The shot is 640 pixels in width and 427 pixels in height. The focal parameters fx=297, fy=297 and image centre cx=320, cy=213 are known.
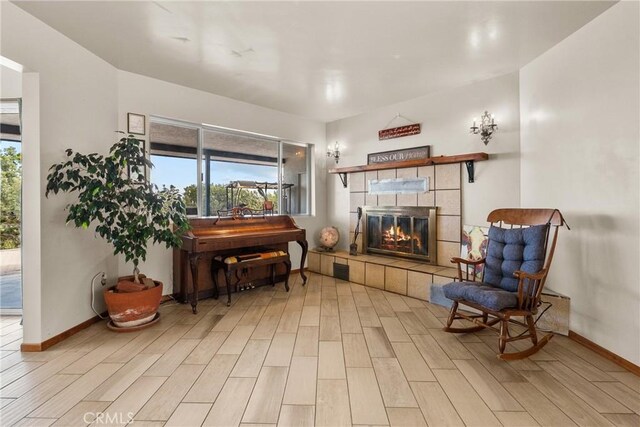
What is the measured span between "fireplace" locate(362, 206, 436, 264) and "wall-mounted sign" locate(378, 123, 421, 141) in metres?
1.08

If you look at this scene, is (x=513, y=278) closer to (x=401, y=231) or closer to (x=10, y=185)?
(x=401, y=231)

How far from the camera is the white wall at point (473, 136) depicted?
3.40m

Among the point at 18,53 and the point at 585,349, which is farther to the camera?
the point at 585,349

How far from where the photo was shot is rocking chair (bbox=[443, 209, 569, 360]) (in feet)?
7.47

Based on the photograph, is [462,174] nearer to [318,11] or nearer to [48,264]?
[318,11]

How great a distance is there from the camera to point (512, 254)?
2670 millimetres

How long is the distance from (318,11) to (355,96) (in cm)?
191

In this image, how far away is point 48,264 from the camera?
249 centimetres

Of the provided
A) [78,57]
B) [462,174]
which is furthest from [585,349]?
[78,57]

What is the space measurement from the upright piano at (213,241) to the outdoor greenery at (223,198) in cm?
36

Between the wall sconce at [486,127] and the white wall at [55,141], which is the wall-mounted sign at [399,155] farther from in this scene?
the white wall at [55,141]

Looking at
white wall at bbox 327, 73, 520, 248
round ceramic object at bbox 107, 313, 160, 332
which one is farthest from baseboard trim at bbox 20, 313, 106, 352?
white wall at bbox 327, 73, 520, 248

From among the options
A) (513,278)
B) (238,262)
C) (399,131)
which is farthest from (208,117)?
(513,278)

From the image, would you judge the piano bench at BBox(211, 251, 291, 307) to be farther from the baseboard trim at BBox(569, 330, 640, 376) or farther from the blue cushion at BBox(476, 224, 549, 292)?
the baseboard trim at BBox(569, 330, 640, 376)
